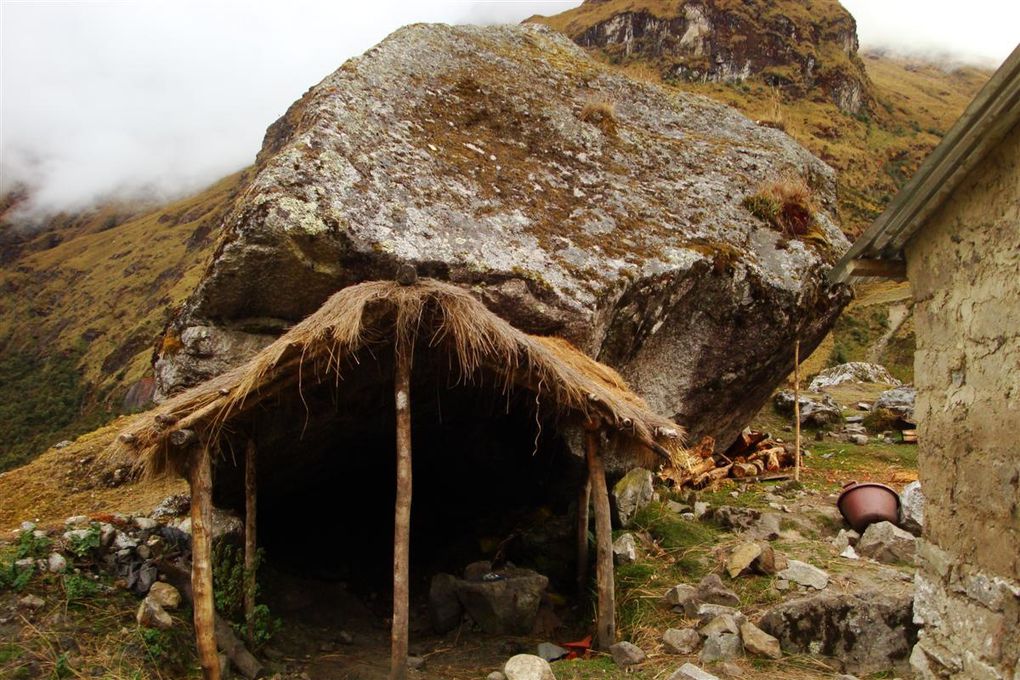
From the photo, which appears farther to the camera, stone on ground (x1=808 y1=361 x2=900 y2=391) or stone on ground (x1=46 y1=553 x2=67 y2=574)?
stone on ground (x1=808 y1=361 x2=900 y2=391)

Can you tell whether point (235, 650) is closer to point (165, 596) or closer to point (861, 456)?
point (165, 596)

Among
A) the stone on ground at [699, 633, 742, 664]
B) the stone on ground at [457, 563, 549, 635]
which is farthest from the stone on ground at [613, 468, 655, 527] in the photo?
the stone on ground at [699, 633, 742, 664]

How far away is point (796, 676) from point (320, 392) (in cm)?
442

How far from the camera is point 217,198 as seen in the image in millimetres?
105938

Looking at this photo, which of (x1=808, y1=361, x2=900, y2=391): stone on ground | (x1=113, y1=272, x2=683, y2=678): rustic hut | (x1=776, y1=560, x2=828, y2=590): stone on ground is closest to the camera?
(x1=113, y1=272, x2=683, y2=678): rustic hut

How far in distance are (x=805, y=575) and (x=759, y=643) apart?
1.28 metres

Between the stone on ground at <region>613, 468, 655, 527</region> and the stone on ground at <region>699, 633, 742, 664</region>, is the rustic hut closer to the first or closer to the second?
the stone on ground at <region>613, 468, 655, 527</region>

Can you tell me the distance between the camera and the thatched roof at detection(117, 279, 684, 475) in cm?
485

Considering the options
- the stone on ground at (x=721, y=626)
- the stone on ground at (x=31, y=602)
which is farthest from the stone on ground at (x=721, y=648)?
the stone on ground at (x=31, y=602)

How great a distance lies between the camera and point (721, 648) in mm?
5223

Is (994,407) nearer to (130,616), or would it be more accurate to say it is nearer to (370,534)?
(130,616)

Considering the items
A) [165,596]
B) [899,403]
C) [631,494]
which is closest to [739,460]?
[631,494]

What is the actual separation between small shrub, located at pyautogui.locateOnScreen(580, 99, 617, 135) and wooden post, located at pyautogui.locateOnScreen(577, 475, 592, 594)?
15.9 ft

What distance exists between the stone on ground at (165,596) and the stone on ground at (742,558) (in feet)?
15.5
